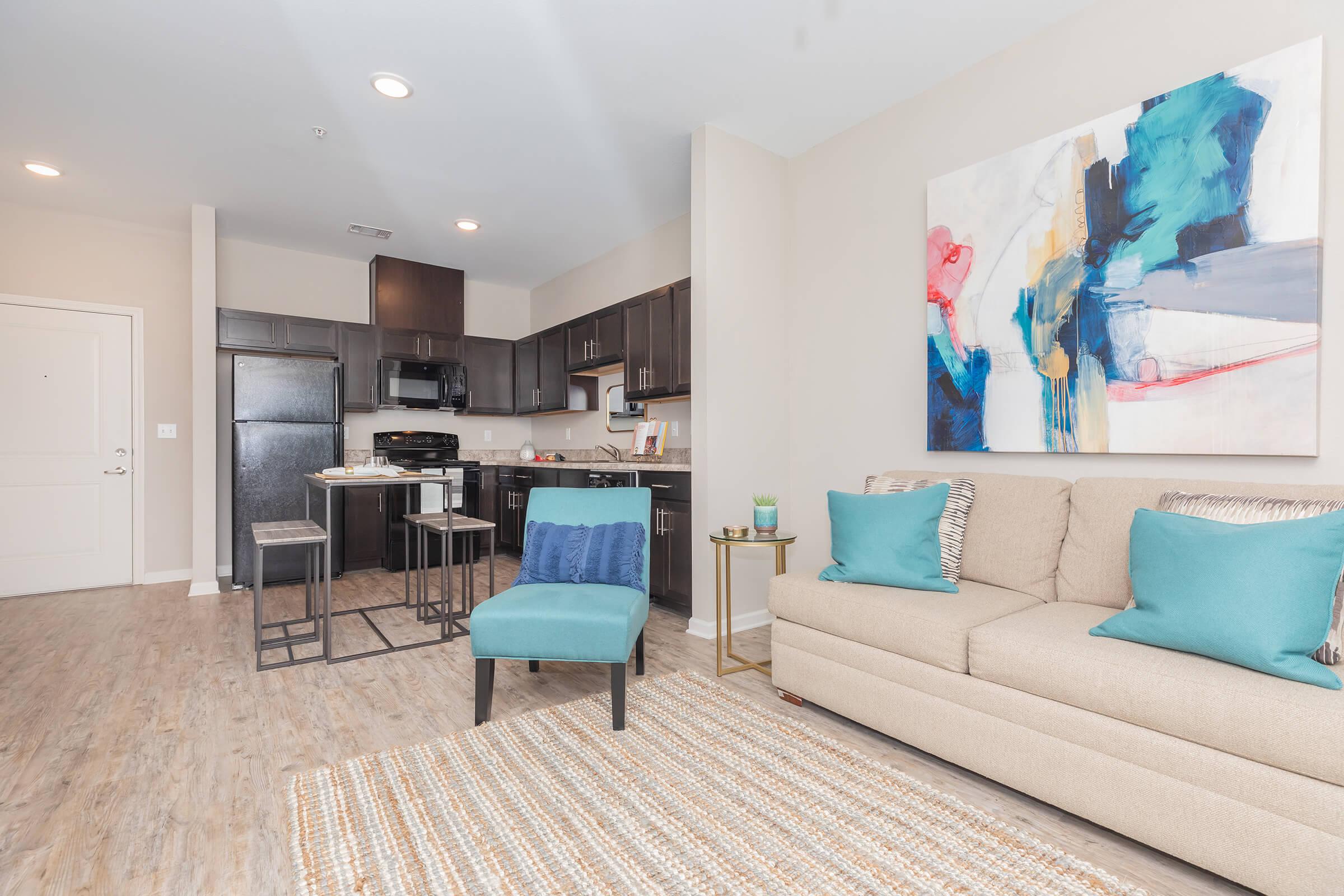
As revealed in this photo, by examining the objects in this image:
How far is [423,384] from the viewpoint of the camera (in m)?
5.77

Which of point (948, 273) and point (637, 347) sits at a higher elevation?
point (948, 273)

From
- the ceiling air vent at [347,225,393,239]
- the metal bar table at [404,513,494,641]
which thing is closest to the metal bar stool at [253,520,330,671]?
the metal bar table at [404,513,494,641]

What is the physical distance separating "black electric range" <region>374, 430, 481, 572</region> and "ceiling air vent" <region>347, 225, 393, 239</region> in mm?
1701

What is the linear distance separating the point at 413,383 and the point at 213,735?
12.8ft

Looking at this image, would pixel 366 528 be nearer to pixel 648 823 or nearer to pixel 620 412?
pixel 620 412

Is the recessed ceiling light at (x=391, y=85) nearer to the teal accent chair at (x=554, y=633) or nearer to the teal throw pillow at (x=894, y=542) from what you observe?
the teal accent chair at (x=554, y=633)

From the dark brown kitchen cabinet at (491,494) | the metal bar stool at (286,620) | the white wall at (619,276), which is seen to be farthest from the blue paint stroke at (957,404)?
the dark brown kitchen cabinet at (491,494)

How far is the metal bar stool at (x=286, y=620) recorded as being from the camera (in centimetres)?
283

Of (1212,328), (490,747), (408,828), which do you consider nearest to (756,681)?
(490,747)

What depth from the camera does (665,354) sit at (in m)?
4.29

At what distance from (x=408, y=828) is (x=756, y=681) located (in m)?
1.53

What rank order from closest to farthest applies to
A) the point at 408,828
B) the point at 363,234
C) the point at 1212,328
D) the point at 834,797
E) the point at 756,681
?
the point at 408,828
the point at 834,797
the point at 1212,328
the point at 756,681
the point at 363,234

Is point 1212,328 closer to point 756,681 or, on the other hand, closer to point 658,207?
point 756,681

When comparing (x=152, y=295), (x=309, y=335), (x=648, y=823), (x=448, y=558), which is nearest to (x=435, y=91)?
(x=448, y=558)
